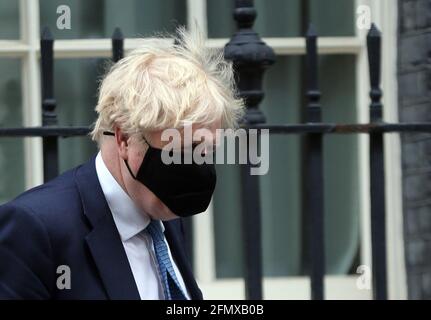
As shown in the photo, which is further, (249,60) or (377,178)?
(377,178)

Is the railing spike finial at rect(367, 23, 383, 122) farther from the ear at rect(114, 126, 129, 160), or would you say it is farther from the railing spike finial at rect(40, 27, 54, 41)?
the ear at rect(114, 126, 129, 160)

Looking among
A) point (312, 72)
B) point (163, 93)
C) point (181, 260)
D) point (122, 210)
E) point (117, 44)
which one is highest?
point (117, 44)

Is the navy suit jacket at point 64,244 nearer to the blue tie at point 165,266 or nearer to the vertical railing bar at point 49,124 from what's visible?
the blue tie at point 165,266

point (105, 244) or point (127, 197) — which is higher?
point (127, 197)

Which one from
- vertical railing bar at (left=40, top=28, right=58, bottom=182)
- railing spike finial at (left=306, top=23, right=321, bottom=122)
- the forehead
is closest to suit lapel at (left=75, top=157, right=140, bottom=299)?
the forehead

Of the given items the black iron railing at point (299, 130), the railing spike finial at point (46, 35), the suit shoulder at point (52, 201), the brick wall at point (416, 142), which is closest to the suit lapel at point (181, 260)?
the suit shoulder at point (52, 201)

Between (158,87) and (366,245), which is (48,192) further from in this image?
(366,245)

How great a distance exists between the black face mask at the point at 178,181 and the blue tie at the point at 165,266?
0.10 metres

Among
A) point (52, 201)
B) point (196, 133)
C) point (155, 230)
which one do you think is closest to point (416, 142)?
point (155, 230)

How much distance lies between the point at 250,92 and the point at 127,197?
4.39ft

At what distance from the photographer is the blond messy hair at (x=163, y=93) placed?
2.58 m

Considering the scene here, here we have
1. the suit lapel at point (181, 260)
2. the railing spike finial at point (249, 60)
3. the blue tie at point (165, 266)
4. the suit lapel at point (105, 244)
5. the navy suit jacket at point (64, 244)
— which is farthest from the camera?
the railing spike finial at point (249, 60)

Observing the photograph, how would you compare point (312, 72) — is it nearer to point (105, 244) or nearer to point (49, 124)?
point (49, 124)

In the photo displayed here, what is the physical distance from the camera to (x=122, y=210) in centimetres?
273
